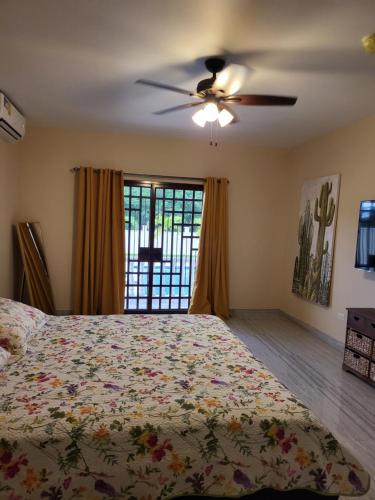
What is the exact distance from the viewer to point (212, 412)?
5.20ft

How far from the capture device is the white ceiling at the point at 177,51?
1.90 metres

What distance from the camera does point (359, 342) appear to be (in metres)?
3.21

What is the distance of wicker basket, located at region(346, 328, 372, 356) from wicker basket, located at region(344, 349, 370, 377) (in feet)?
0.23

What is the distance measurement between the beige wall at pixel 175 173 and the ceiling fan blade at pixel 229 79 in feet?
8.21

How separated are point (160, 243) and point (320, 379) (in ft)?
9.22

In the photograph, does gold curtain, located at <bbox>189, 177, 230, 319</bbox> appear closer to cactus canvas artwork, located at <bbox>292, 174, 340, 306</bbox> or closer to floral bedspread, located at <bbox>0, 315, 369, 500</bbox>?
cactus canvas artwork, located at <bbox>292, 174, 340, 306</bbox>

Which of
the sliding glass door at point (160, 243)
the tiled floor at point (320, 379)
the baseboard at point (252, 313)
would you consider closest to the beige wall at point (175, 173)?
the baseboard at point (252, 313)

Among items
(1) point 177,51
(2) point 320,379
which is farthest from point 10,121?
(2) point 320,379

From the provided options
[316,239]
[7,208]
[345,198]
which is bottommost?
[316,239]

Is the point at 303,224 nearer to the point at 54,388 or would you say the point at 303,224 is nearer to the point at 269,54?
the point at 269,54

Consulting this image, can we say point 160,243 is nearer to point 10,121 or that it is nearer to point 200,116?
point 10,121

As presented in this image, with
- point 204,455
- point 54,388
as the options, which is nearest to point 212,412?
point 204,455

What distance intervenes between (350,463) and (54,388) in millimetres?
1486

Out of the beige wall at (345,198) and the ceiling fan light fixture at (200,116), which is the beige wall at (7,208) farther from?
the beige wall at (345,198)
